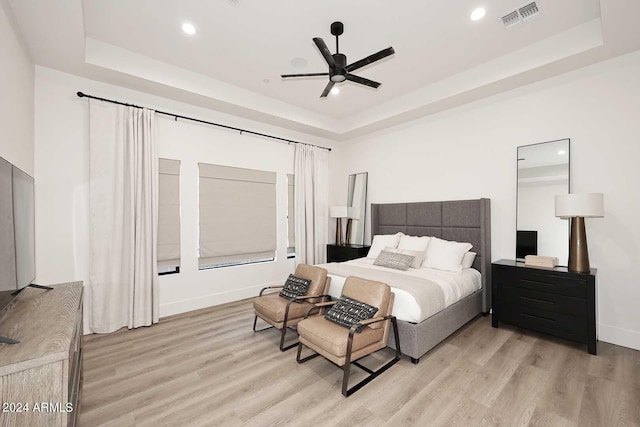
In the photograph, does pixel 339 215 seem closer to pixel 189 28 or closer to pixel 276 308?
pixel 276 308

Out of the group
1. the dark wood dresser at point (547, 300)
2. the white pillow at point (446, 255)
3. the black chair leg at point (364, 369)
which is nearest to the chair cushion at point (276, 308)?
the black chair leg at point (364, 369)

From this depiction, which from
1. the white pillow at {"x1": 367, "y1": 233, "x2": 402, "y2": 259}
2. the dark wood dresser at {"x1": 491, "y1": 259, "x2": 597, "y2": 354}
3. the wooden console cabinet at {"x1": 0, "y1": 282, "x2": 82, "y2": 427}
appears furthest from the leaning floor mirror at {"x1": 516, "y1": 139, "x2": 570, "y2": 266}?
the wooden console cabinet at {"x1": 0, "y1": 282, "x2": 82, "y2": 427}

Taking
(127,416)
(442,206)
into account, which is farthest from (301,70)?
(127,416)

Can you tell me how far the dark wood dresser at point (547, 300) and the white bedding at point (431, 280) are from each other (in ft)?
1.05

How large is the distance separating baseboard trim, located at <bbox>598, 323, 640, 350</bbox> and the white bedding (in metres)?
1.21

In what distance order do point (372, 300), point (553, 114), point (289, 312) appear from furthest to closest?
point (553, 114) < point (289, 312) < point (372, 300)

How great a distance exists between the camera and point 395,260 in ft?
12.3

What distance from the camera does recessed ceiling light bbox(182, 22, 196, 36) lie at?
2.75m

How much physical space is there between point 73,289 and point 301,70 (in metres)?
3.34

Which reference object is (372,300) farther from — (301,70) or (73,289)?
(301,70)

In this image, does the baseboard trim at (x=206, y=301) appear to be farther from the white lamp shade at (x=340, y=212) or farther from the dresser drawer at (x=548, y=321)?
the dresser drawer at (x=548, y=321)

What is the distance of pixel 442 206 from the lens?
424 cm

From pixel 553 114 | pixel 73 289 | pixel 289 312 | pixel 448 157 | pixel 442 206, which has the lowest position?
pixel 289 312

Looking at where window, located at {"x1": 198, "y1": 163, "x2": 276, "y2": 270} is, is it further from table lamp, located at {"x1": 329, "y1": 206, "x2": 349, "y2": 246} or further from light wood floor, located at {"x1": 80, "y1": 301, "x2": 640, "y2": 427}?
light wood floor, located at {"x1": 80, "y1": 301, "x2": 640, "y2": 427}
